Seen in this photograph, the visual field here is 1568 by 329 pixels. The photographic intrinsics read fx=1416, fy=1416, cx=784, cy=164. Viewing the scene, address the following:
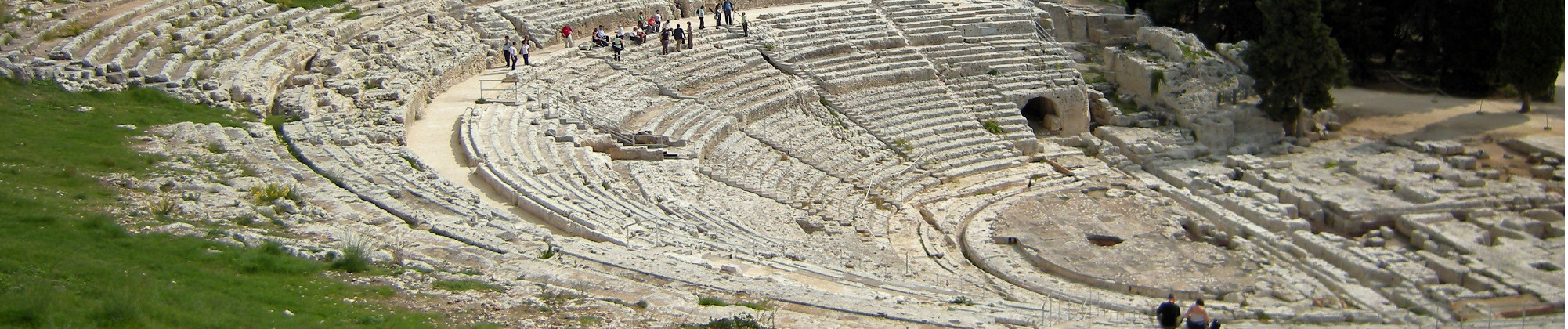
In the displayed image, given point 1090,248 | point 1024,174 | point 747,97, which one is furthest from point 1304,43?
point 747,97

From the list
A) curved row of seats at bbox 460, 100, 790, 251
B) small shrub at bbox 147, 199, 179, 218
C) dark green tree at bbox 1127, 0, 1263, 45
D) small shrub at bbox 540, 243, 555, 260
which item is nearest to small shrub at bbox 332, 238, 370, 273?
small shrub at bbox 540, 243, 555, 260

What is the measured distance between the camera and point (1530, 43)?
30.4 meters

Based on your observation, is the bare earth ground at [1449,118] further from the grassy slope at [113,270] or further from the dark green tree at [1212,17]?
the grassy slope at [113,270]

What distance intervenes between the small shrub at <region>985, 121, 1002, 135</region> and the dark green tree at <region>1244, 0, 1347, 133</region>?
5658 millimetres

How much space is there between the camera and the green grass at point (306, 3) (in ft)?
91.8

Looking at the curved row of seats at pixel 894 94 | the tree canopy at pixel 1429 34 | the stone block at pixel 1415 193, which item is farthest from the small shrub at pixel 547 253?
the tree canopy at pixel 1429 34

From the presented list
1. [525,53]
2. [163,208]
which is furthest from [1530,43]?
[163,208]

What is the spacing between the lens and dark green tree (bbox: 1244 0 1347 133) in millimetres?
28969

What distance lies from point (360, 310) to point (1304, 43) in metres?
22.5

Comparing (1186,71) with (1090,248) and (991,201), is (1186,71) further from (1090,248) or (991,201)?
(1090,248)

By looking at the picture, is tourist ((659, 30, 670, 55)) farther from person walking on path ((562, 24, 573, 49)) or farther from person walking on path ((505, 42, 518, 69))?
person walking on path ((505, 42, 518, 69))

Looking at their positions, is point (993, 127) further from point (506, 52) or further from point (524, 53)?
point (506, 52)

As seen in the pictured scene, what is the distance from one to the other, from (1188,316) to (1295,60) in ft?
56.0

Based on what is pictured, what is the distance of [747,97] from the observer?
28.2 m
